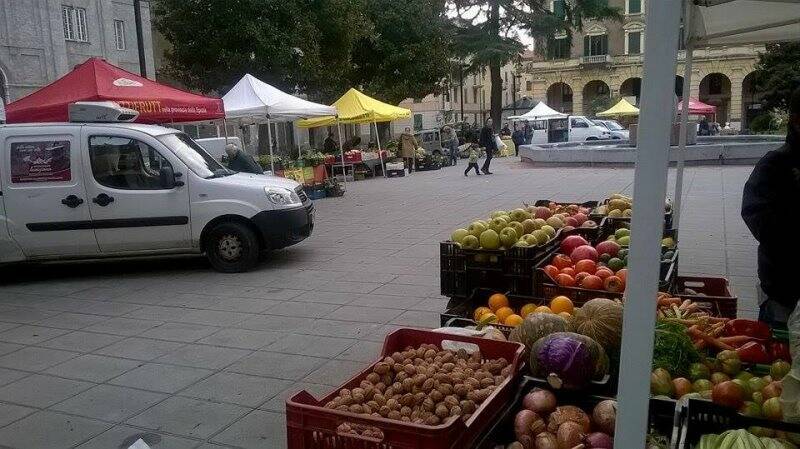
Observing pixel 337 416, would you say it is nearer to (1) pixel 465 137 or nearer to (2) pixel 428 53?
(2) pixel 428 53

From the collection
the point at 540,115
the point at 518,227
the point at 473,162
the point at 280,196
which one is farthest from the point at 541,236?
the point at 540,115

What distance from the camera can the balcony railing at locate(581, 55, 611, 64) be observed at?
204 ft

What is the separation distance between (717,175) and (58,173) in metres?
17.2

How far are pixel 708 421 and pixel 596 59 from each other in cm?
6542

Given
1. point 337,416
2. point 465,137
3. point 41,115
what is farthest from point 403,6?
point 337,416

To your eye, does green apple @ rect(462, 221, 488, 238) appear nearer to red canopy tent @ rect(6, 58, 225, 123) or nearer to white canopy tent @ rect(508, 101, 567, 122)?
red canopy tent @ rect(6, 58, 225, 123)

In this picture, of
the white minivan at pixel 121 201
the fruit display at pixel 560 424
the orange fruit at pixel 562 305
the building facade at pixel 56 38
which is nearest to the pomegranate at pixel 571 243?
the orange fruit at pixel 562 305

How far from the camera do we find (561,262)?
186 inches

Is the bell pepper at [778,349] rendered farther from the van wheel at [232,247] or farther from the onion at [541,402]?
the van wheel at [232,247]

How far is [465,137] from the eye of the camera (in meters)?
40.8

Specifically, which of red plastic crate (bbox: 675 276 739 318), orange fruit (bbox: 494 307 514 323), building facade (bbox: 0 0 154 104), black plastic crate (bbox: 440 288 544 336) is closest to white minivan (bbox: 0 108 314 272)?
black plastic crate (bbox: 440 288 544 336)

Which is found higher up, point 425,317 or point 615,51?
point 615,51

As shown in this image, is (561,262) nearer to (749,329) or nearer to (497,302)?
(497,302)

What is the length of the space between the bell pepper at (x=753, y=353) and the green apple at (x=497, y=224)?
86.4 inches
